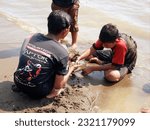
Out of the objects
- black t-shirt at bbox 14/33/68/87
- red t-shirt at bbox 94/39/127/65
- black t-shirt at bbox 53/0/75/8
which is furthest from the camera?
black t-shirt at bbox 53/0/75/8

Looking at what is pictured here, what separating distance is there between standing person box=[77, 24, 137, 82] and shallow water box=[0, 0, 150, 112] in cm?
16

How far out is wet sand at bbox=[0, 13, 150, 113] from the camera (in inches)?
162

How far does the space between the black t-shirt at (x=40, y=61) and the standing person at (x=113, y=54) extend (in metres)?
0.92

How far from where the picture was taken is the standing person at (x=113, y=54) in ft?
15.1

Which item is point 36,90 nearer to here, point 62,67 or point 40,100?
point 40,100

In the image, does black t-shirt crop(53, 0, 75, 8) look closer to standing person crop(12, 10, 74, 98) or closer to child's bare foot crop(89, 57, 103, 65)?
child's bare foot crop(89, 57, 103, 65)

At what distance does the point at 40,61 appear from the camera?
3877 millimetres

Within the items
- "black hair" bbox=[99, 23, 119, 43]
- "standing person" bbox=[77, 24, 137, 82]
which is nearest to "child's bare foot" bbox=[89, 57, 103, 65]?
"standing person" bbox=[77, 24, 137, 82]

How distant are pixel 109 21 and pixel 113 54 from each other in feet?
10.3

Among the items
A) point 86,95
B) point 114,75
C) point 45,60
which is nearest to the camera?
point 45,60

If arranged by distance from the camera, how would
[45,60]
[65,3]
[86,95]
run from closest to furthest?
[45,60] < [86,95] < [65,3]

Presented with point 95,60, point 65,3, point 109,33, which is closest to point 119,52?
point 109,33

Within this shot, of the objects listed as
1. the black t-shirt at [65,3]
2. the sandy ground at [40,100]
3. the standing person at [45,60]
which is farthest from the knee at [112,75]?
the black t-shirt at [65,3]

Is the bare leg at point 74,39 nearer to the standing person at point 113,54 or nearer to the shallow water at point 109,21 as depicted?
the shallow water at point 109,21
